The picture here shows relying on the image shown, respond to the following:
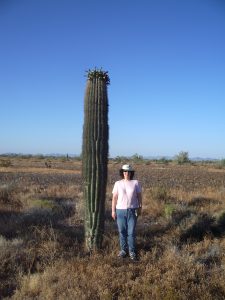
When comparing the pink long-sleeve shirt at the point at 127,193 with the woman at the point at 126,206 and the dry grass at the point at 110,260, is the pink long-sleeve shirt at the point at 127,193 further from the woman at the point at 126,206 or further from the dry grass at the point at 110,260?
the dry grass at the point at 110,260

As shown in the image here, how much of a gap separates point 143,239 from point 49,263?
2.64m

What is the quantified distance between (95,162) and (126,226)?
53.6 inches

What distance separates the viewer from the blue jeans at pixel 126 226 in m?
8.73

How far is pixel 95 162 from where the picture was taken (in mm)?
9281

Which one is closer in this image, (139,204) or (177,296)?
(177,296)

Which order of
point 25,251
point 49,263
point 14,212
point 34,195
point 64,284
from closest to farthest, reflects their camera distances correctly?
point 64,284 < point 49,263 < point 25,251 < point 14,212 < point 34,195

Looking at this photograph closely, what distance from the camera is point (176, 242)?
987 centimetres

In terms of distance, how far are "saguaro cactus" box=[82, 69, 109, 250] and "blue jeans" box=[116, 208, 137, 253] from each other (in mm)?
583

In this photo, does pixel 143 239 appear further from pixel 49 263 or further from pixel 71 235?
pixel 49 263

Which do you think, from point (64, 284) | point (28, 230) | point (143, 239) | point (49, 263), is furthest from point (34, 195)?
point (64, 284)

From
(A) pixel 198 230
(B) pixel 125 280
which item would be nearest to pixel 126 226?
(B) pixel 125 280

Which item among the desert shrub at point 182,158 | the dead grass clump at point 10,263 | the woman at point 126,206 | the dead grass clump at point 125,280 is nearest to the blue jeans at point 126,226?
the woman at point 126,206

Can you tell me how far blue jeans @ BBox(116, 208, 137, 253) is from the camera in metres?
8.73

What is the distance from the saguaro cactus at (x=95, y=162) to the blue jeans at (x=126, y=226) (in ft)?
1.91
